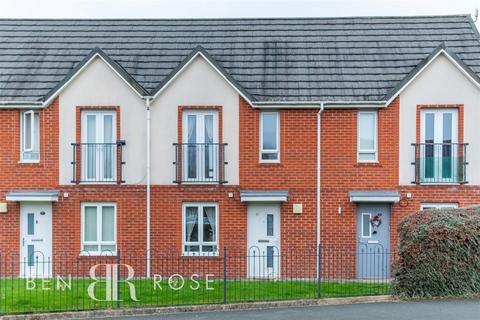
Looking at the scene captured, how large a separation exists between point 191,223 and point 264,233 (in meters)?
2.16

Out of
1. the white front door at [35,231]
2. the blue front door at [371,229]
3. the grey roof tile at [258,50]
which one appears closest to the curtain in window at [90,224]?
the white front door at [35,231]

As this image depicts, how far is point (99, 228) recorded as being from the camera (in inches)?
679

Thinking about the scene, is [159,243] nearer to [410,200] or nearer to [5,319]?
[5,319]

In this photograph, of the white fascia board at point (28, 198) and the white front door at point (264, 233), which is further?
the white front door at point (264, 233)

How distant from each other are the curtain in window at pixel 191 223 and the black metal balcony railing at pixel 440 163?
647cm

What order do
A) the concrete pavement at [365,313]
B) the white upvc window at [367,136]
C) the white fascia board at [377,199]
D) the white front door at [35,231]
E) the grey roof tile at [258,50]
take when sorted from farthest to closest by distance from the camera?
1. the grey roof tile at [258,50]
2. the white upvc window at [367,136]
3. the white front door at [35,231]
4. the white fascia board at [377,199]
5. the concrete pavement at [365,313]

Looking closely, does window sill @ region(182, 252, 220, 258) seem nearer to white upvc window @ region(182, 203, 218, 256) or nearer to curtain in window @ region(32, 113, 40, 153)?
white upvc window @ region(182, 203, 218, 256)

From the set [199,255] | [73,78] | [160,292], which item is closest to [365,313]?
[160,292]

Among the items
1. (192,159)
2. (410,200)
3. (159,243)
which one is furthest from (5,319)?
(410,200)

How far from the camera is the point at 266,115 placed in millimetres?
17359

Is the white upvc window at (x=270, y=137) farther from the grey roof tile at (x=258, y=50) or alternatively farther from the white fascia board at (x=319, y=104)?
the grey roof tile at (x=258, y=50)

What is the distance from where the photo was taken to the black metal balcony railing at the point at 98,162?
56.2 ft

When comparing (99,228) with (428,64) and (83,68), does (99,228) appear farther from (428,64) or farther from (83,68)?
(428,64)

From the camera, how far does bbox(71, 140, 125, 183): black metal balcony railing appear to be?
56.2 ft
